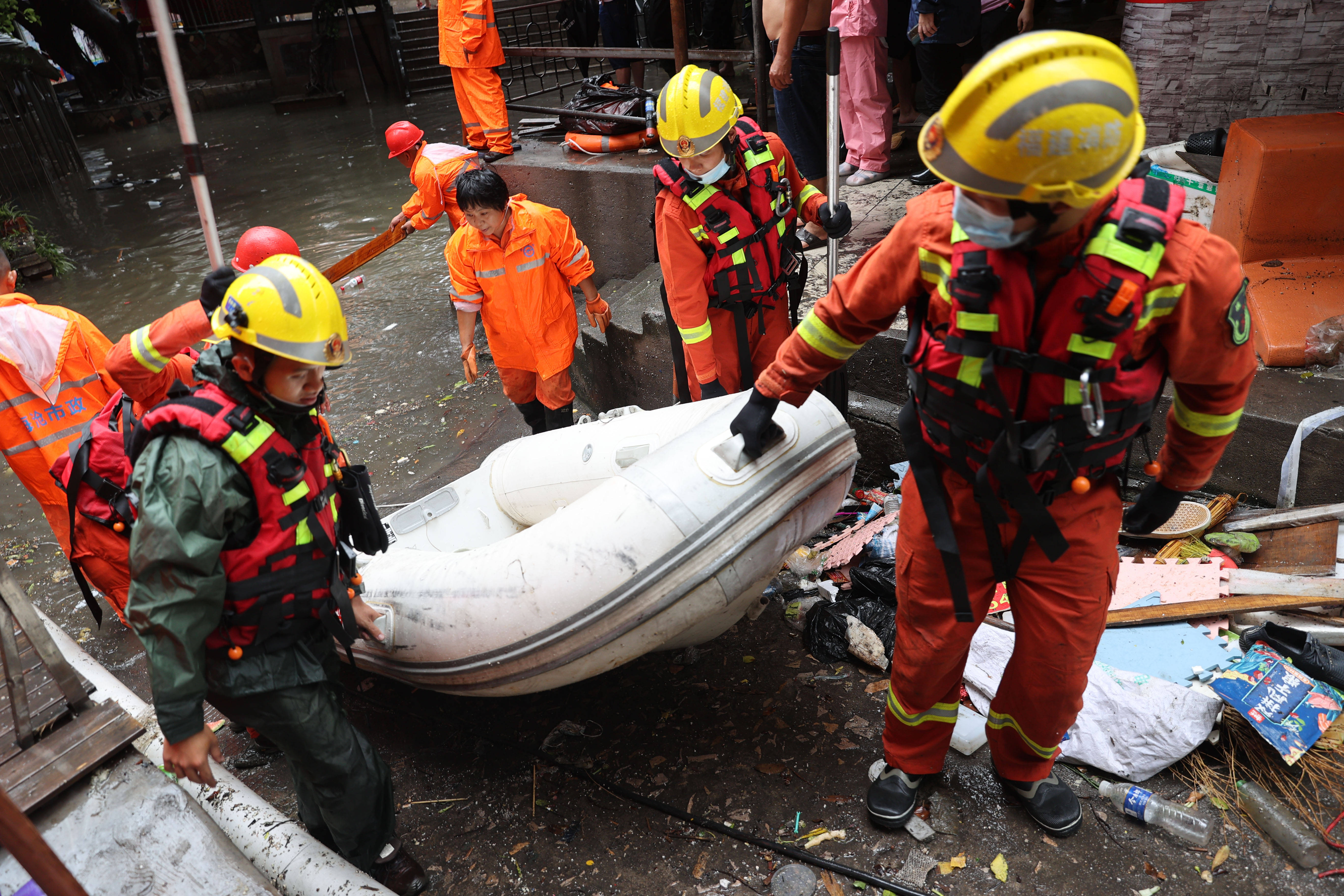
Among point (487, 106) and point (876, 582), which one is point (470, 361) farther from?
point (487, 106)

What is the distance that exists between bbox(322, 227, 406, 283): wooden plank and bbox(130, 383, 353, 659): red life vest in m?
4.06

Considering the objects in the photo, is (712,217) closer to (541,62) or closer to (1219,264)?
(1219,264)

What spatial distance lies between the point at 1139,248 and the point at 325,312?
70.0 inches

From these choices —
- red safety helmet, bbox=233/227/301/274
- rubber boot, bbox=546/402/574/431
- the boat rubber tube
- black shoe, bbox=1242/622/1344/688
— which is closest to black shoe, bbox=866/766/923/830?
black shoe, bbox=1242/622/1344/688

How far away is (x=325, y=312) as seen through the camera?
1973 millimetres

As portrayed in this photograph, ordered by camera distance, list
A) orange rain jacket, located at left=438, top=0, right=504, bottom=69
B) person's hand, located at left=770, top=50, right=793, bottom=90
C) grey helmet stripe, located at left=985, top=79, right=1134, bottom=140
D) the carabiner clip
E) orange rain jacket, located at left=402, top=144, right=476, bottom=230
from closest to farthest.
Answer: grey helmet stripe, located at left=985, top=79, right=1134, bottom=140 < the carabiner clip < person's hand, located at left=770, top=50, right=793, bottom=90 < orange rain jacket, located at left=402, top=144, right=476, bottom=230 < orange rain jacket, located at left=438, top=0, right=504, bottom=69

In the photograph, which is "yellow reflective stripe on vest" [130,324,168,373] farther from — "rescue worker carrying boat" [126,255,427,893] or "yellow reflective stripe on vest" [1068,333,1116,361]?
"yellow reflective stripe on vest" [1068,333,1116,361]

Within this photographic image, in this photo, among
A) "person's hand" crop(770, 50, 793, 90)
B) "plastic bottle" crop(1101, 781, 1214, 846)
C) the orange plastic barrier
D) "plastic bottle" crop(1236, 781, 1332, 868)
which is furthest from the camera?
"person's hand" crop(770, 50, 793, 90)

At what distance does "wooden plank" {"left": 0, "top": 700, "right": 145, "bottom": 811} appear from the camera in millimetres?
2332

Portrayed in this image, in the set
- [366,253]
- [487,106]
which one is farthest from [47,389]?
[487,106]

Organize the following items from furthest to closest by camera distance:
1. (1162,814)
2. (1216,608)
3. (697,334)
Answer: (697,334)
(1216,608)
(1162,814)

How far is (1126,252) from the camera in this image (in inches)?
Answer: 62.6

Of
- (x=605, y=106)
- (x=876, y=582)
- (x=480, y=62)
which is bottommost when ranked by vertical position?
(x=876, y=582)

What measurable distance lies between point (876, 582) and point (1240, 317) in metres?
1.79
